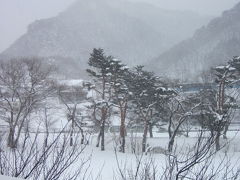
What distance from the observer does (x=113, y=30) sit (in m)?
146

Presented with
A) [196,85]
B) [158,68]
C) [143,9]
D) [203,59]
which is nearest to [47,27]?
[158,68]

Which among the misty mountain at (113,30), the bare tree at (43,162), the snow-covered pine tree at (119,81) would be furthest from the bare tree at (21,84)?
the misty mountain at (113,30)

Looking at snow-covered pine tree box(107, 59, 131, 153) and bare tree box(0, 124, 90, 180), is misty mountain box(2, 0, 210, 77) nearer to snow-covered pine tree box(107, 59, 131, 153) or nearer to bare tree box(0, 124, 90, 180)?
snow-covered pine tree box(107, 59, 131, 153)

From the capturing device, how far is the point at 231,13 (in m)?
98.1

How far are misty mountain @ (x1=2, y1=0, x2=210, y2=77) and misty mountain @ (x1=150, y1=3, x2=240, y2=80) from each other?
2405cm

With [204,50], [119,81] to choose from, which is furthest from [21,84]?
[204,50]

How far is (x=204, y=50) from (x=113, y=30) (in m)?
66.9

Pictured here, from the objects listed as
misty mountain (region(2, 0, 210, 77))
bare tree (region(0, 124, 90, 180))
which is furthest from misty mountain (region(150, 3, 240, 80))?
bare tree (region(0, 124, 90, 180))

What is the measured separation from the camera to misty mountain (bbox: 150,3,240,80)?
79.0 meters

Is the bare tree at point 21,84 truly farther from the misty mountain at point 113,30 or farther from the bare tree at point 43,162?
the misty mountain at point 113,30

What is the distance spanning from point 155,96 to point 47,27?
76443 mm

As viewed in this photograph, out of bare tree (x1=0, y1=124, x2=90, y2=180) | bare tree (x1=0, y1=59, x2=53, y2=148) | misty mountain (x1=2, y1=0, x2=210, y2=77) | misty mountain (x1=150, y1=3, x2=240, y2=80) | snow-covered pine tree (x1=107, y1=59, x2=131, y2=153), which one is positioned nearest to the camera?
bare tree (x1=0, y1=124, x2=90, y2=180)

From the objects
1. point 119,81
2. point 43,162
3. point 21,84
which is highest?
point 119,81

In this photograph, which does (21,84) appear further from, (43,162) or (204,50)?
(204,50)
